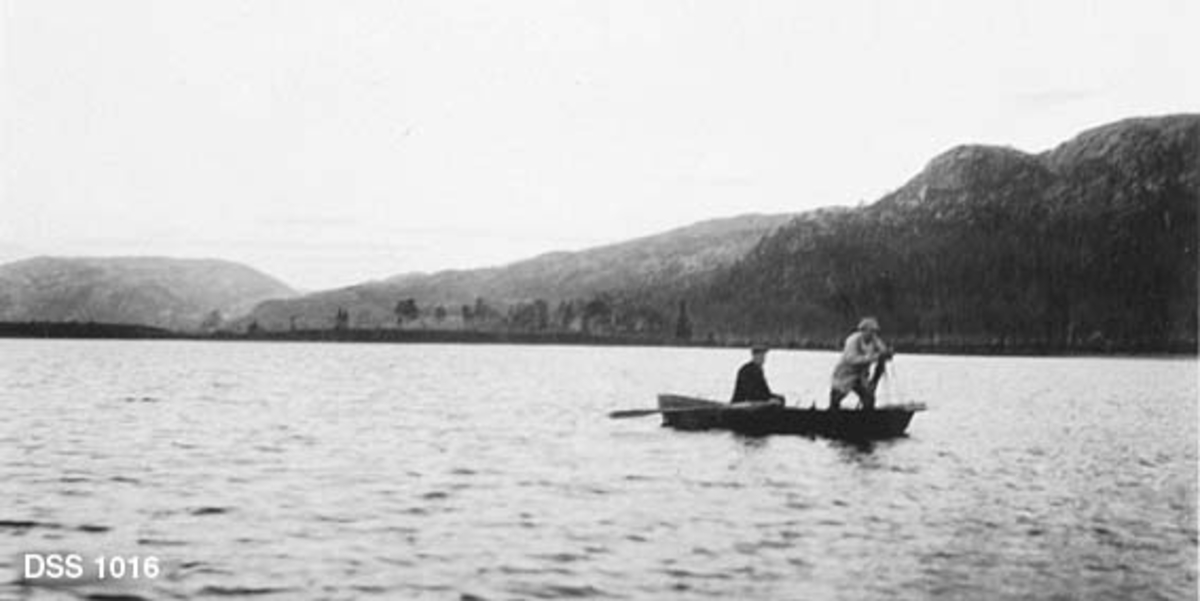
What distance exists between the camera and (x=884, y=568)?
14742 mm

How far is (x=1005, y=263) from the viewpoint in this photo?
5610 inches

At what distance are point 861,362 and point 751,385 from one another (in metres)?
2.54

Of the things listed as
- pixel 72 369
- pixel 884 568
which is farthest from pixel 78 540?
pixel 72 369

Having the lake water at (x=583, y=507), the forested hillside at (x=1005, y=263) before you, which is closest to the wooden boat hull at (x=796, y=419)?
the lake water at (x=583, y=507)

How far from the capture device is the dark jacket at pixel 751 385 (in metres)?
28.4

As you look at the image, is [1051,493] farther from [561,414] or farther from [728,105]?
[561,414]

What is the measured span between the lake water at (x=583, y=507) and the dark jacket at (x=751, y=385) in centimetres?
110

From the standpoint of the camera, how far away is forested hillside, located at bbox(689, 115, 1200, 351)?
11950 cm

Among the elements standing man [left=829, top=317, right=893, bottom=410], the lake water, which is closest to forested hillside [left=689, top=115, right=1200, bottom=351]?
standing man [left=829, top=317, right=893, bottom=410]

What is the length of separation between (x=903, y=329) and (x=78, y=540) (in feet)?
429

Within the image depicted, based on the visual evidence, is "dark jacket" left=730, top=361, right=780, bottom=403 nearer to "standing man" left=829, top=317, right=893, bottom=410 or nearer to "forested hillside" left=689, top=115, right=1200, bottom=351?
"standing man" left=829, top=317, right=893, bottom=410

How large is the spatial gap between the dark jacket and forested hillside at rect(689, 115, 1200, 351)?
193 ft

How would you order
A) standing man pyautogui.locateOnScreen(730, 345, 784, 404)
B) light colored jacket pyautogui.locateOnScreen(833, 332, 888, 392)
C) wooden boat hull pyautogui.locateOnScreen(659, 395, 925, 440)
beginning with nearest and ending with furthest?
light colored jacket pyautogui.locateOnScreen(833, 332, 888, 392) < wooden boat hull pyautogui.locateOnScreen(659, 395, 925, 440) < standing man pyautogui.locateOnScreen(730, 345, 784, 404)

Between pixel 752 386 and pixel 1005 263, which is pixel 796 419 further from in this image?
pixel 1005 263
